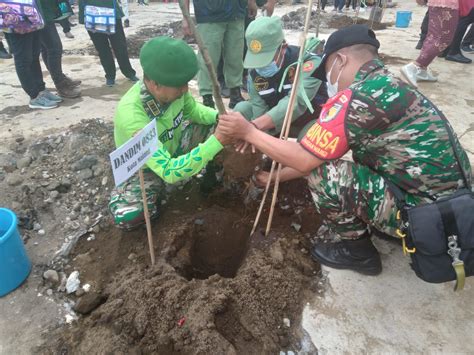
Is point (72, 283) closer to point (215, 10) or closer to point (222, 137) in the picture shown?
point (222, 137)

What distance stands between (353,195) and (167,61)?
4.07 feet

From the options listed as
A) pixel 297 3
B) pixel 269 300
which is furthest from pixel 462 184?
pixel 297 3

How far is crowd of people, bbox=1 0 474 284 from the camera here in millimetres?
1683

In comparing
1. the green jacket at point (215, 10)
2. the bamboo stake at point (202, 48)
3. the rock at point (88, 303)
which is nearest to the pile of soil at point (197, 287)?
the rock at point (88, 303)

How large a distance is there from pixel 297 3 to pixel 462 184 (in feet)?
42.8

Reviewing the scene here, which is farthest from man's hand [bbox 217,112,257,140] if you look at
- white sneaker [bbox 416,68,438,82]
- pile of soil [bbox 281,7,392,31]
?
pile of soil [bbox 281,7,392,31]

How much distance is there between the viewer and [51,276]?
2174mm

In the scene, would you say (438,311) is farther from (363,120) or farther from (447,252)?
(363,120)

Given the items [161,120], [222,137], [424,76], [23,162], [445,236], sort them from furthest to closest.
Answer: [424,76]
[23,162]
[161,120]
[222,137]
[445,236]

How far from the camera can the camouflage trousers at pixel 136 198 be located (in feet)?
8.00

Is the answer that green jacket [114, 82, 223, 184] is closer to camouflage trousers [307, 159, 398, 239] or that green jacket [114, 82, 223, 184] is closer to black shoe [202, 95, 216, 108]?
camouflage trousers [307, 159, 398, 239]

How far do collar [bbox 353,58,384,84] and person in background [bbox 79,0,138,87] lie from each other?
142 inches

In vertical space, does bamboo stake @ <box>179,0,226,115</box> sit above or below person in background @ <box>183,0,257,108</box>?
above

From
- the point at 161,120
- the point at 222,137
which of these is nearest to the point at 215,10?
the point at 161,120
